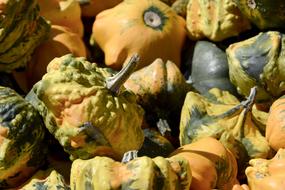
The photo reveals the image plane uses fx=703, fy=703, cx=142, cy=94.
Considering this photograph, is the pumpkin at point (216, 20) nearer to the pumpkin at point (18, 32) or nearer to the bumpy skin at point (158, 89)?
the bumpy skin at point (158, 89)

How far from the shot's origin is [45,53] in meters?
2.95

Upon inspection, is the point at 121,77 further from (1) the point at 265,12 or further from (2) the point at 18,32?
(1) the point at 265,12

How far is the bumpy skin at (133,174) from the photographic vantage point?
1984 millimetres

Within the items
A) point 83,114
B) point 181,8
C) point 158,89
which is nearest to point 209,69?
point 158,89

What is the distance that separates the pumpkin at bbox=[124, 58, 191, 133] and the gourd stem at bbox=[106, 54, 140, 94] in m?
0.54

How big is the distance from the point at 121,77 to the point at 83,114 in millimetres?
181

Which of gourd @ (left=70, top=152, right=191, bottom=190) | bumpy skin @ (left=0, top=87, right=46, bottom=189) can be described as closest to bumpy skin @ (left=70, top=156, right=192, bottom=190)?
gourd @ (left=70, top=152, right=191, bottom=190)

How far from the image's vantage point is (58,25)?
321cm

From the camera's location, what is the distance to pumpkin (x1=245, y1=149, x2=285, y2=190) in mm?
2191

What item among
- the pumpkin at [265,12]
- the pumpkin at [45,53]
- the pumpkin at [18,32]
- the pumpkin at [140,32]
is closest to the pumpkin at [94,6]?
the pumpkin at [140,32]

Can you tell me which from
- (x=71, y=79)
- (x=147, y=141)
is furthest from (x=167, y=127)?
(x=71, y=79)

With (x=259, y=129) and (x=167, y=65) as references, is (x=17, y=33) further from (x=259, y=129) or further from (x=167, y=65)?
(x=259, y=129)

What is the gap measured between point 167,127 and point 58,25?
749 millimetres

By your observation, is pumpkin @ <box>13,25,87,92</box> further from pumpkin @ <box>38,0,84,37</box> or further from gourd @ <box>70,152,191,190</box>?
gourd @ <box>70,152,191,190</box>
